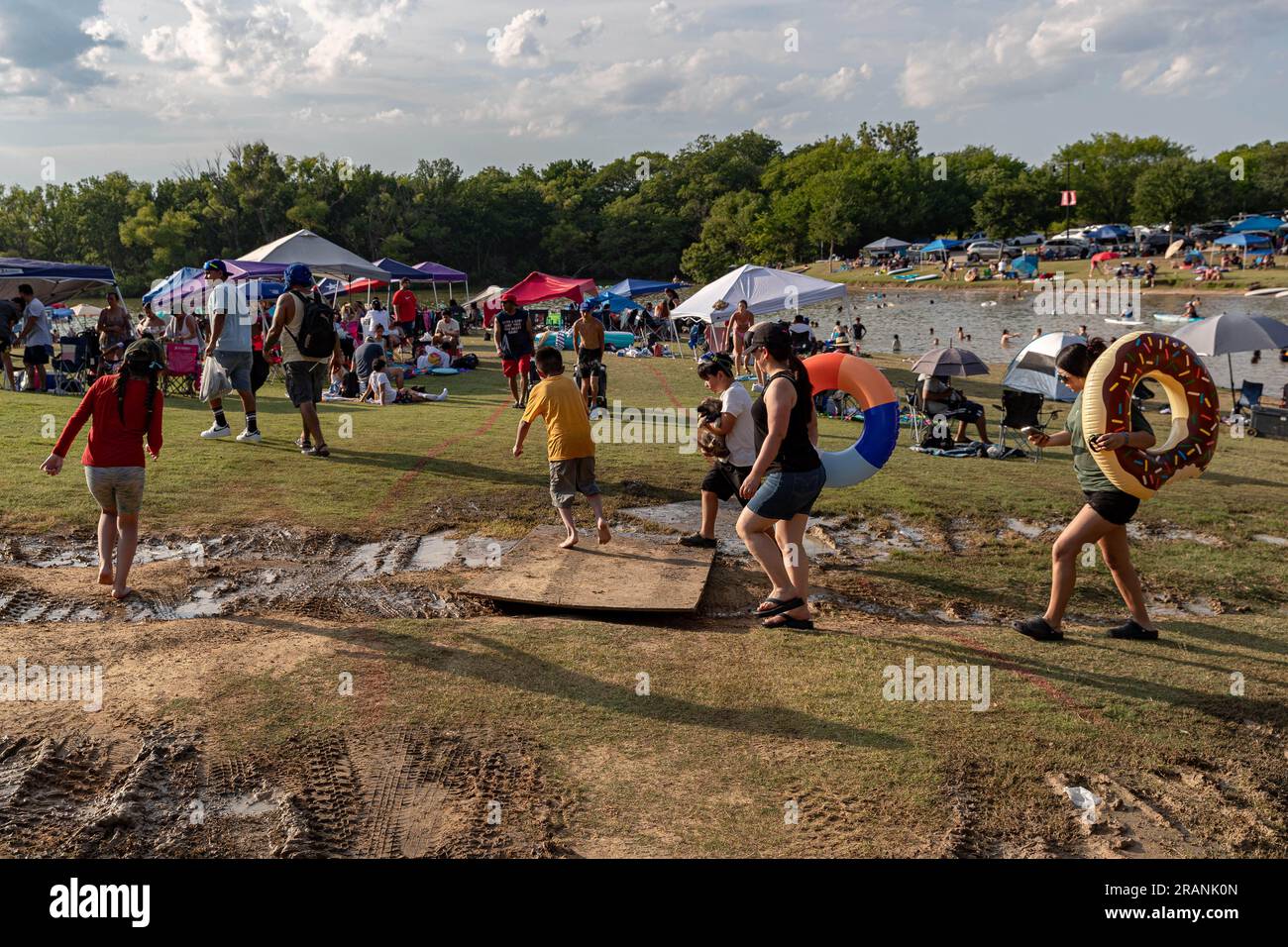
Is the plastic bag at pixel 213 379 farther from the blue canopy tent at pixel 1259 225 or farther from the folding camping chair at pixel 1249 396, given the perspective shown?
the blue canopy tent at pixel 1259 225

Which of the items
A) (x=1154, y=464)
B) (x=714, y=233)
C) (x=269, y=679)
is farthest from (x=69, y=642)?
(x=714, y=233)

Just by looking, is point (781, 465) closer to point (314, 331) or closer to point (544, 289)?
point (314, 331)

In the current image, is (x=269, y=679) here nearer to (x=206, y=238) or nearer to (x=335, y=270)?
(x=335, y=270)

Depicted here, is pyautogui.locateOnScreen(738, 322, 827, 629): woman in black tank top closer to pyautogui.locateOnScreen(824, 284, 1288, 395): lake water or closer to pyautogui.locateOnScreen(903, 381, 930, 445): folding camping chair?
pyautogui.locateOnScreen(903, 381, 930, 445): folding camping chair

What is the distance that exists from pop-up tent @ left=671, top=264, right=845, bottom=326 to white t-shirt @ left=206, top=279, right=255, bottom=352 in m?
11.2

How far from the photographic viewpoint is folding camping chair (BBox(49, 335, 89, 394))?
49.2 feet

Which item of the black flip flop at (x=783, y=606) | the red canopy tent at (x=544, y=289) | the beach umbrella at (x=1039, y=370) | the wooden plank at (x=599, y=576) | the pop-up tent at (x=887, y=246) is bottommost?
the black flip flop at (x=783, y=606)

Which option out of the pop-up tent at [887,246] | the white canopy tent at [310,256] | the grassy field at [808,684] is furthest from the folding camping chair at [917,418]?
the pop-up tent at [887,246]

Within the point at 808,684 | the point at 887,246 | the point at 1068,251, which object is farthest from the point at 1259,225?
the point at 808,684

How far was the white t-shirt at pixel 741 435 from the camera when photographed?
22.6 feet

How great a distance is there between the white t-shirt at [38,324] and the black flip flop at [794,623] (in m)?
13.2

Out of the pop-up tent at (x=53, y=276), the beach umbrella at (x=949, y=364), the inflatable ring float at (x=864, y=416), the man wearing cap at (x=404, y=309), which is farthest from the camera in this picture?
the man wearing cap at (x=404, y=309)

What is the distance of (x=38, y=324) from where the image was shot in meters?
14.8

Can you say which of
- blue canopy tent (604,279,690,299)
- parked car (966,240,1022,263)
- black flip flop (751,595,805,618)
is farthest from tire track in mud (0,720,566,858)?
parked car (966,240,1022,263)
